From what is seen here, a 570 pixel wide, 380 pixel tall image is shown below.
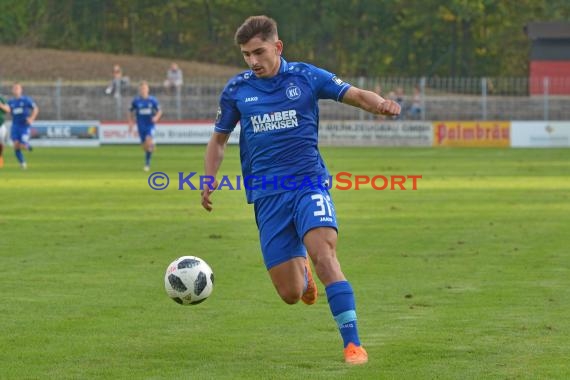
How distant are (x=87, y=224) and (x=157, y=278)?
20.4 feet

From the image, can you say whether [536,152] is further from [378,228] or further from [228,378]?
[228,378]

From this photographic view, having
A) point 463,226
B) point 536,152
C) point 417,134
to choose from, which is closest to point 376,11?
point 417,134

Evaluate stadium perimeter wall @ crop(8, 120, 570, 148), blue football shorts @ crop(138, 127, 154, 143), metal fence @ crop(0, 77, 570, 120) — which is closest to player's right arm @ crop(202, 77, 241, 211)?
blue football shorts @ crop(138, 127, 154, 143)

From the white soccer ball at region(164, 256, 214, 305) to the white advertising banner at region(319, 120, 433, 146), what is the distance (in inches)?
1557

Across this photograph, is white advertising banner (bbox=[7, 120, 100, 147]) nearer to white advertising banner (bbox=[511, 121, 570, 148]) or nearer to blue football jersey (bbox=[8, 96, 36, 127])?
blue football jersey (bbox=[8, 96, 36, 127])

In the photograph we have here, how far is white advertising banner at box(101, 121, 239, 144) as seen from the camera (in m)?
49.1

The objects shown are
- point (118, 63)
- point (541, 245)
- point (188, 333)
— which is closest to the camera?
point (188, 333)

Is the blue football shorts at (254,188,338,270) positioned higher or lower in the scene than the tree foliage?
lower

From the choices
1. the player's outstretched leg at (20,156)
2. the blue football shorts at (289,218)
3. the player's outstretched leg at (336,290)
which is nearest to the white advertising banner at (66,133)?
the player's outstretched leg at (20,156)

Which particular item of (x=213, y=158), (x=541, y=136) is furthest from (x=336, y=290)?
(x=541, y=136)

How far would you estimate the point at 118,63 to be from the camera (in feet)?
234

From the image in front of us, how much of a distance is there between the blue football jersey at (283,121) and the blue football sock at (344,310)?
810mm

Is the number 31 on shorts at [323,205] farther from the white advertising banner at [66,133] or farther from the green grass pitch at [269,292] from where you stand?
the white advertising banner at [66,133]

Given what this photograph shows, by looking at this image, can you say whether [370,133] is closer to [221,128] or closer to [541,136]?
[541,136]
